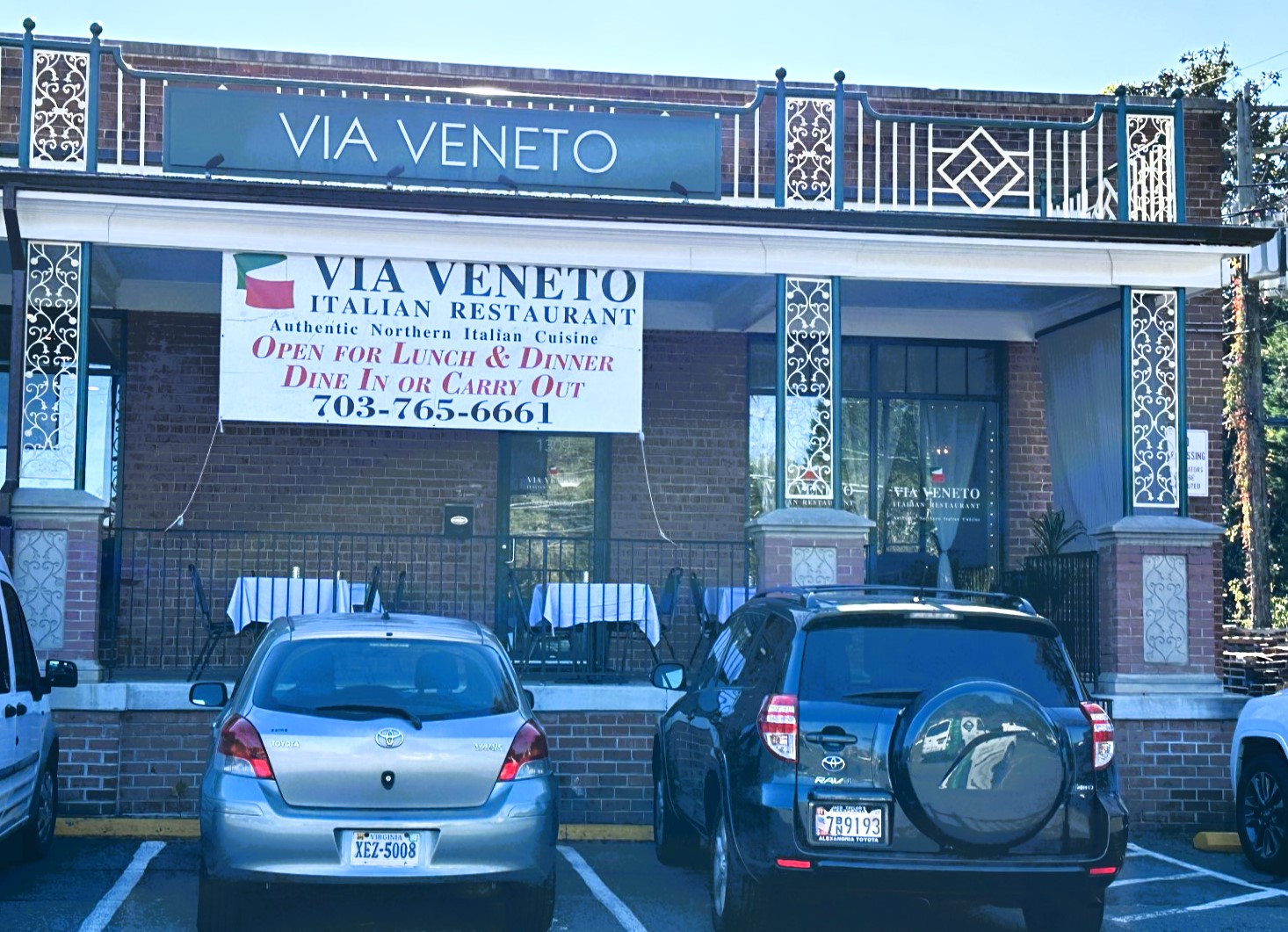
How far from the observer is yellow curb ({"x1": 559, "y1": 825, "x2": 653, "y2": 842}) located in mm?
10930

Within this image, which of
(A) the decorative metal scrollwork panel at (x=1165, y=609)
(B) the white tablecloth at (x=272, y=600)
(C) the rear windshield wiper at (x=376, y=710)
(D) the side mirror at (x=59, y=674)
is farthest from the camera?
(A) the decorative metal scrollwork panel at (x=1165, y=609)

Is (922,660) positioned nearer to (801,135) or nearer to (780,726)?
(780,726)

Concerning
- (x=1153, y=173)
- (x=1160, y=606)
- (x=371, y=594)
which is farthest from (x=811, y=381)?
(x=371, y=594)

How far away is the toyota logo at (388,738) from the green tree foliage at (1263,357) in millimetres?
21026

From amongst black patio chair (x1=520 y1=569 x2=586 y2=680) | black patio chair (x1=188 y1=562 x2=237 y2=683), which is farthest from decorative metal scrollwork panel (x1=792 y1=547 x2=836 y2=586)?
black patio chair (x1=188 y1=562 x2=237 y2=683)

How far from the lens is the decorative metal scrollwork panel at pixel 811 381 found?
1197 centimetres

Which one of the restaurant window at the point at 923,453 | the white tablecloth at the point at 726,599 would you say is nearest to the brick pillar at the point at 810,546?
the white tablecloth at the point at 726,599

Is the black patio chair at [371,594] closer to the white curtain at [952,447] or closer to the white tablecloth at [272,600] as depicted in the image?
the white tablecloth at [272,600]

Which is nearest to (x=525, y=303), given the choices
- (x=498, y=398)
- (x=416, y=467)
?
(x=498, y=398)

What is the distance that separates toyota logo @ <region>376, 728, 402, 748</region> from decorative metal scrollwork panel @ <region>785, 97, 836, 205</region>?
22.2ft

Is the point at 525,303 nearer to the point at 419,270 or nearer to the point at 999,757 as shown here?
the point at 419,270

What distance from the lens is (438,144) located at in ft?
39.3

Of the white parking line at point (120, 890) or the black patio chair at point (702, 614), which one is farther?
the black patio chair at point (702, 614)

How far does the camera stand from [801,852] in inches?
261
